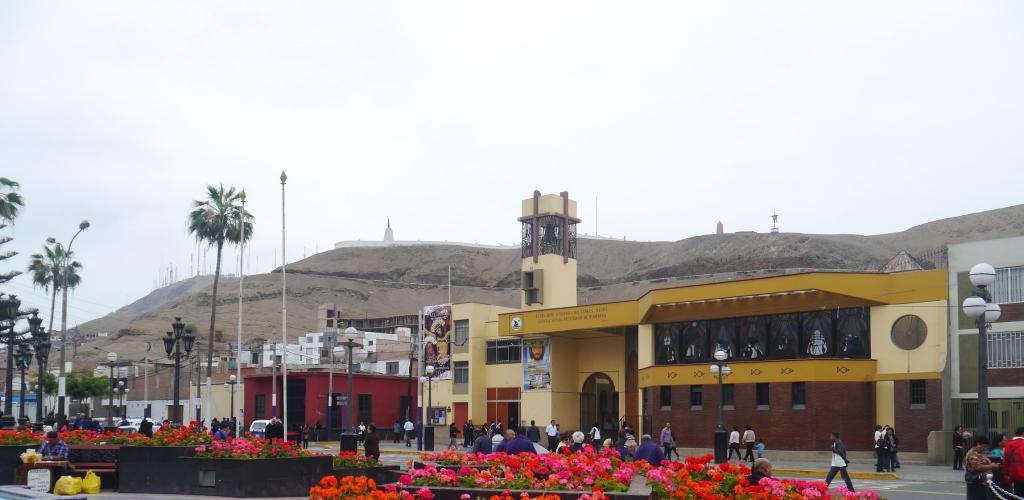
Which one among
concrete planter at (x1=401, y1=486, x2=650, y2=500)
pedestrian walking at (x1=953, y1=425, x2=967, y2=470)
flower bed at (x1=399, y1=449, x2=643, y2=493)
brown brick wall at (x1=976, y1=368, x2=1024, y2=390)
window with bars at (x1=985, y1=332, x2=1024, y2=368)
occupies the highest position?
window with bars at (x1=985, y1=332, x2=1024, y2=368)

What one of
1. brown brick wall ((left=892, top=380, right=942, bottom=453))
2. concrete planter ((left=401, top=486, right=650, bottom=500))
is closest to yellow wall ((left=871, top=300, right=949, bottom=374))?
brown brick wall ((left=892, top=380, right=942, bottom=453))

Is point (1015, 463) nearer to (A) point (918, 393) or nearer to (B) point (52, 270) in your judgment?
(A) point (918, 393)

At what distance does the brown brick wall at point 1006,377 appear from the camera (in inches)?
1455

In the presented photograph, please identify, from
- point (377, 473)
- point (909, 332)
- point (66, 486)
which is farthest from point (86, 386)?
point (66, 486)

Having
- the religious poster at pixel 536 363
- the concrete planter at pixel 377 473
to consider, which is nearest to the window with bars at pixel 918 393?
the religious poster at pixel 536 363

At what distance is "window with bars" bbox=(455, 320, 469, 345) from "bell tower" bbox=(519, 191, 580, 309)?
3.86 meters

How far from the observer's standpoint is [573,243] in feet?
215

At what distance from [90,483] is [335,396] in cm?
4595

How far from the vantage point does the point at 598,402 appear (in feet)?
202

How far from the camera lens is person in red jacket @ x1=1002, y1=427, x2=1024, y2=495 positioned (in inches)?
606

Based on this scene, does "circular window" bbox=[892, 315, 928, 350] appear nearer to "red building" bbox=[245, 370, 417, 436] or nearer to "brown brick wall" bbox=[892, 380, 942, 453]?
"brown brick wall" bbox=[892, 380, 942, 453]

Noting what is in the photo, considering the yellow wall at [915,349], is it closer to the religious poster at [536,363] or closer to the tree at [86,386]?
the religious poster at [536,363]

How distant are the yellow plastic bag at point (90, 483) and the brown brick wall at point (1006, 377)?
3168cm

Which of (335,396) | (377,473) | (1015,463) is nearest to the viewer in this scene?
(1015,463)
